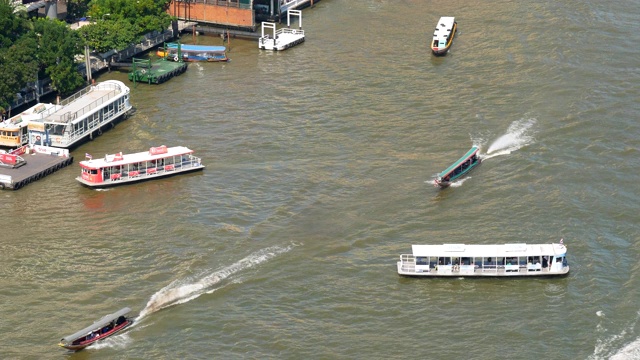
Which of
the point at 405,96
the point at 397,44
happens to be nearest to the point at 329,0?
the point at 397,44

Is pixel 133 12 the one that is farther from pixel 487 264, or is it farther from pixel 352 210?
pixel 487 264

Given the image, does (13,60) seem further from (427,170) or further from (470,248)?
(470,248)

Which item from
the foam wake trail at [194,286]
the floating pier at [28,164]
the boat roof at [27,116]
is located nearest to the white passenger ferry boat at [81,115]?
the boat roof at [27,116]

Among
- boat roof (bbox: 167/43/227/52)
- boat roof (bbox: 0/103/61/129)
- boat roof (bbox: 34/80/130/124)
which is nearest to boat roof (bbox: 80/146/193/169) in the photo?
boat roof (bbox: 34/80/130/124)

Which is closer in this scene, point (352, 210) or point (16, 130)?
point (352, 210)

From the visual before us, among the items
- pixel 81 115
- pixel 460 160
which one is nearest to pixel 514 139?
pixel 460 160
